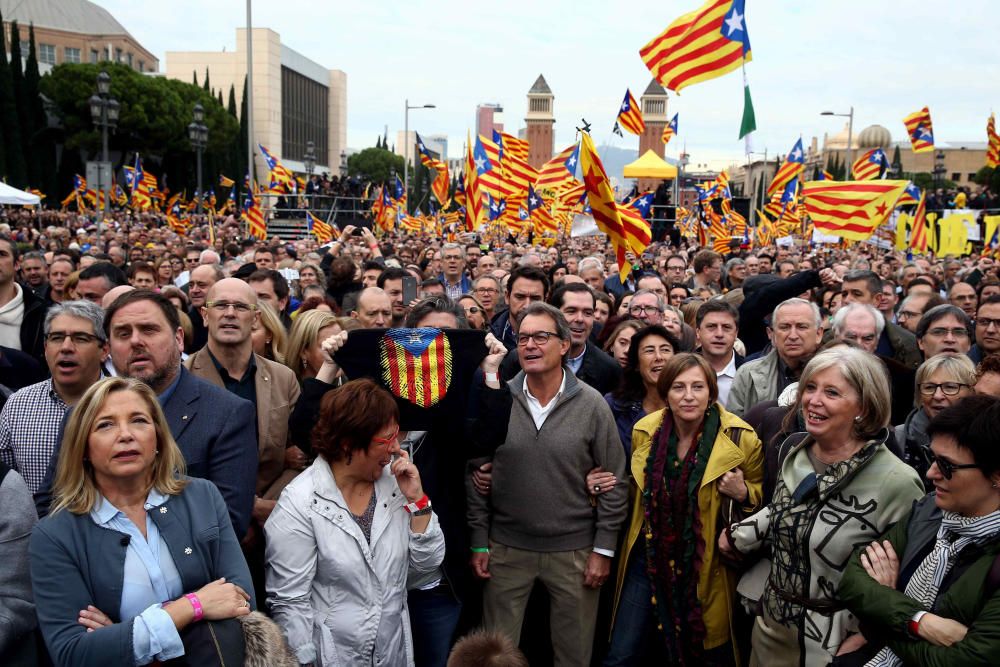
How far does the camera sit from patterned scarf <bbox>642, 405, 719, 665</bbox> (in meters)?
4.24

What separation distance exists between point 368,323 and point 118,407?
2800mm

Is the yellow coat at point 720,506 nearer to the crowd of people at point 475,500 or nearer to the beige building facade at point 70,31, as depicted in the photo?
the crowd of people at point 475,500

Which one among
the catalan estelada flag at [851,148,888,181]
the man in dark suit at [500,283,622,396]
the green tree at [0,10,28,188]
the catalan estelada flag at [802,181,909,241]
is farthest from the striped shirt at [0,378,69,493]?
the green tree at [0,10,28,188]

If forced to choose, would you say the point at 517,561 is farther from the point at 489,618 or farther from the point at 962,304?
the point at 962,304

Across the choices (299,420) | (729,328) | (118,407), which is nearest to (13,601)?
(118,407)

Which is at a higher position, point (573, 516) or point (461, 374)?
point (461, 374)


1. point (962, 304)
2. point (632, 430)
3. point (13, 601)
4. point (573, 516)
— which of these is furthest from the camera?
point (962, 304)

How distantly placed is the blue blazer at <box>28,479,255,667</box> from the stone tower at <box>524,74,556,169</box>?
129366mm

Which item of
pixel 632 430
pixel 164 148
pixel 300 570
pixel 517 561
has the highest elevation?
pixel 164 148

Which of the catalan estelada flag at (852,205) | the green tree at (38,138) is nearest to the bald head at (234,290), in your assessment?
the catalan estelada flag at (852,205)

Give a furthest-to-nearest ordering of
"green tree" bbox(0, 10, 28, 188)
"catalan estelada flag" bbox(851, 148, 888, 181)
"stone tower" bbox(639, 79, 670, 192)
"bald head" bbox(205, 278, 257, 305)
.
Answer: "stone tower" bbox(639, 79, 670, 192)
"green tree" bbox(0, 10, 28, 188)
"catalan estelada flag" bbox(851, 148, 888, 181)
"bald head" bbox(205, 278, 257, 305)

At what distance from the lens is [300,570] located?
3.51 m

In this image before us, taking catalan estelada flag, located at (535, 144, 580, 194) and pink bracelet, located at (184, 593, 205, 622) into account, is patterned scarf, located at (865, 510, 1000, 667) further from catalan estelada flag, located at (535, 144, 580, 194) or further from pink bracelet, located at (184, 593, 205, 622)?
catalan estelada flag, located at (535, 144, 580, 194)

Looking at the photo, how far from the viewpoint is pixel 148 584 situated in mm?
3006
